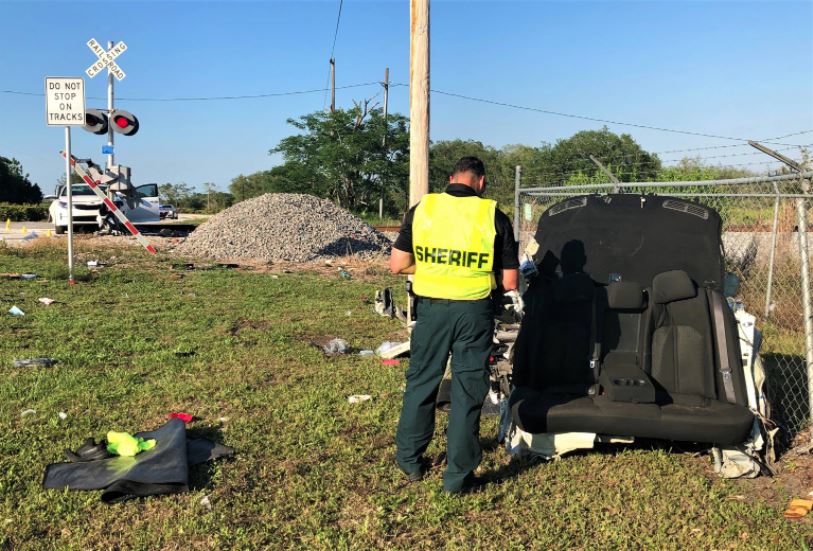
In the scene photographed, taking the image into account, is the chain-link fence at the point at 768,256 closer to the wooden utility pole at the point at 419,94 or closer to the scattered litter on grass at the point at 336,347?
the wooden utility pole at the point at 419,94

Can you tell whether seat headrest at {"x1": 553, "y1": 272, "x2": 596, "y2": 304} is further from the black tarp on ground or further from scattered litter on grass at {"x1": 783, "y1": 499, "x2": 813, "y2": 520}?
the black tarp on ground

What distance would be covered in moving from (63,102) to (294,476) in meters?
9.67

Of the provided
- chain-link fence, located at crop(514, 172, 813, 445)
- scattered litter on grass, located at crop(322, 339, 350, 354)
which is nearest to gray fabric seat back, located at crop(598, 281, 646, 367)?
chain-link fence, located at crop(514, 172, 813, 445)

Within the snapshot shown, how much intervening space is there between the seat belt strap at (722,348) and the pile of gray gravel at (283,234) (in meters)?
13.6

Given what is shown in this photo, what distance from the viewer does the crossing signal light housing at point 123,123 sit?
14016mm

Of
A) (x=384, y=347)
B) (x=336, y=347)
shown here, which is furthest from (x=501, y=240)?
(x=336, y=347)

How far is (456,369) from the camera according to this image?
4.18m

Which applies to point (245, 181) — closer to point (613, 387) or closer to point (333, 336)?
point (333, 336)

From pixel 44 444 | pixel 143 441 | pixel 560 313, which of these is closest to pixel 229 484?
pixel 143 441

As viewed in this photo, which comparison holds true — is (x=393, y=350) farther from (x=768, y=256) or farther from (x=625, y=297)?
(x=768, y=256)

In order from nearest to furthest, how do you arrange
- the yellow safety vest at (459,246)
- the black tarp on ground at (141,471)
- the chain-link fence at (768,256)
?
the black tarp on ground at (141,471) < the yellow safety vest at (459,246) < the chain-link fence at (768,256)

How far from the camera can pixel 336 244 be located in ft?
61.4

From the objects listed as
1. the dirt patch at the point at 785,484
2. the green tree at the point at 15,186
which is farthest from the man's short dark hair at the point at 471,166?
the green tree at the point at 15,186

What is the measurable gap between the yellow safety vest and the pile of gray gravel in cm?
1353
